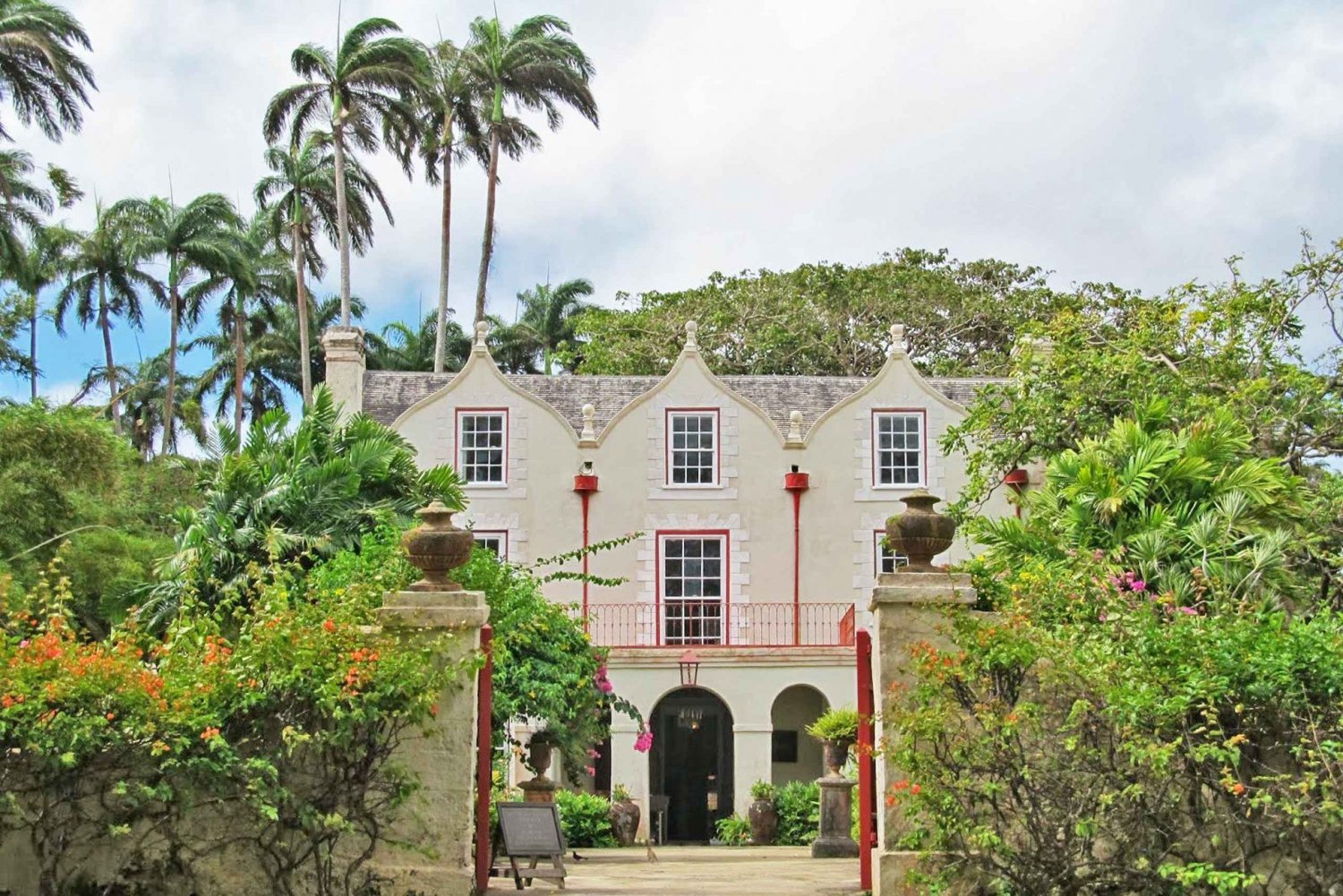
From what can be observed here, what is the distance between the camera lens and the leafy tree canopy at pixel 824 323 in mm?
42344

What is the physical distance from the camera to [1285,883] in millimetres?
10500

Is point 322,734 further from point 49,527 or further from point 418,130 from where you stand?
point 418,130

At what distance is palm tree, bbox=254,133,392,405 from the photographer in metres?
46.4

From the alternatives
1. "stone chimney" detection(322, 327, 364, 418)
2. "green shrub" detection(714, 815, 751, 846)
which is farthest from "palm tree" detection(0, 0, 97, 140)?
"green shrub" detection(714, 815, 751, 846)

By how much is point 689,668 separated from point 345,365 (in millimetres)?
8194

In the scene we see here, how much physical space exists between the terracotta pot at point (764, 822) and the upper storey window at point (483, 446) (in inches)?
287

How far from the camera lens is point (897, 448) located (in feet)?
97.2

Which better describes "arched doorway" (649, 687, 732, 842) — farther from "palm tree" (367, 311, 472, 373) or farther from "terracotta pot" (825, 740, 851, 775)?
"palm tree" (367, 311, 472, 373)

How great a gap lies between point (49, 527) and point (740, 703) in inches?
451

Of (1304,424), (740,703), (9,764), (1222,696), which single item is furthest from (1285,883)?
(740,703)

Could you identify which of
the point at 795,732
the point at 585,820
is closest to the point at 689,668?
the point at 795,732

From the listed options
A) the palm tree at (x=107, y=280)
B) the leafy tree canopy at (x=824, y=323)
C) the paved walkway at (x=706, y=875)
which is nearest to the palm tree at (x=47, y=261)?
the palm tree at (x=107, y=280)

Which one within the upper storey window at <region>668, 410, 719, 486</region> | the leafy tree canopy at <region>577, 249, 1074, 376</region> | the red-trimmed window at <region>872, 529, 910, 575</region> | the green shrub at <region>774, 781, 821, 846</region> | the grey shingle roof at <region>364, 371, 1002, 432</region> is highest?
the leafy tree canopy at <region>577, 249, 1074, 376</region>

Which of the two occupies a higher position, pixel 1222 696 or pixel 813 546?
pixel 813 546
